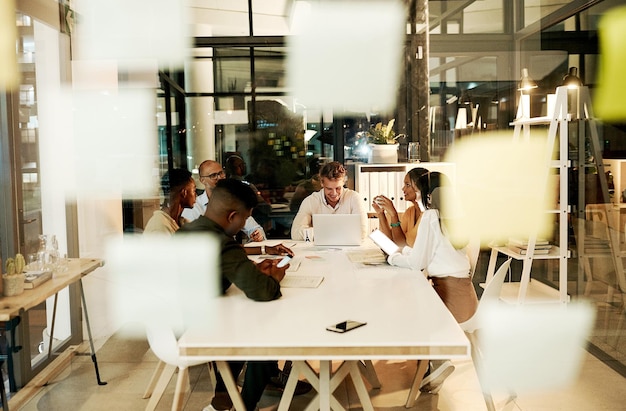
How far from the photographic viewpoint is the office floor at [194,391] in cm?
269

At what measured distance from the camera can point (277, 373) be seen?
3.01 m

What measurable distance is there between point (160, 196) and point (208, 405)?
102 centimetres

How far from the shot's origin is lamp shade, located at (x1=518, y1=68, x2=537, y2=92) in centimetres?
365

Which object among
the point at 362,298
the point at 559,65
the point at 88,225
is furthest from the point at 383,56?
the point at 88,225

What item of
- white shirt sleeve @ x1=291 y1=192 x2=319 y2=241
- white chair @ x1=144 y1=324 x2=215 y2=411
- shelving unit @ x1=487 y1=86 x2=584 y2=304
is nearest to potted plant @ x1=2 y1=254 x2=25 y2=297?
white chair @ x1=144 y1=324 x2=215 y2=411

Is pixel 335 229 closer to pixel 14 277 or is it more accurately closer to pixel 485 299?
pixel 485 299

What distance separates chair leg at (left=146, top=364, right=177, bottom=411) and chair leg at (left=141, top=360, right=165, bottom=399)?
0.02 metres

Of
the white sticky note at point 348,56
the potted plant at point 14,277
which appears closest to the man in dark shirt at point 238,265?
the potted plant at point 14,277

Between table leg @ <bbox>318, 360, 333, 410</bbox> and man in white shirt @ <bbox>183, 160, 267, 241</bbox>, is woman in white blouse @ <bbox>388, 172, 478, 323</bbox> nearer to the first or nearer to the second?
table leg @ <bbox>318, 360, 333, 410</bbox>

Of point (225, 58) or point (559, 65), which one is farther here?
point (559, 65)

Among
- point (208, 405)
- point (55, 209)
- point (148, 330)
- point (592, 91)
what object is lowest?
point (208, 405)

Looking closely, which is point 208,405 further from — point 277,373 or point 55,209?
point 55,209

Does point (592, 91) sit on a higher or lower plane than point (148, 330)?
higher

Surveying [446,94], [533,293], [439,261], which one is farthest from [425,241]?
[446,94]
